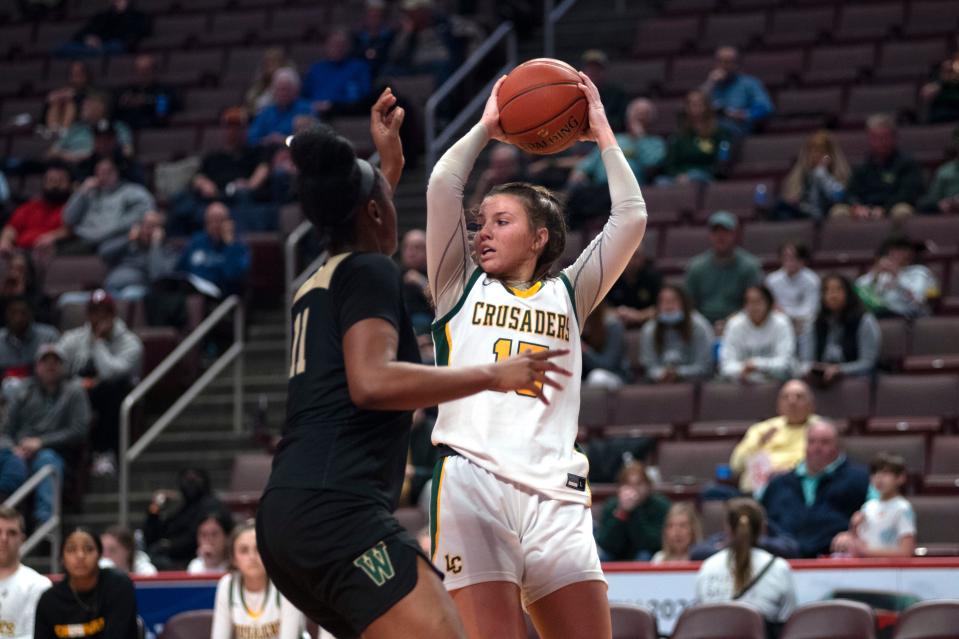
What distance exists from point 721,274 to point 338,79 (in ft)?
15.6

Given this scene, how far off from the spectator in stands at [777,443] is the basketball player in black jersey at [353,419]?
5923mm

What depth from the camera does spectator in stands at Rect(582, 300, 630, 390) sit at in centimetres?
1105

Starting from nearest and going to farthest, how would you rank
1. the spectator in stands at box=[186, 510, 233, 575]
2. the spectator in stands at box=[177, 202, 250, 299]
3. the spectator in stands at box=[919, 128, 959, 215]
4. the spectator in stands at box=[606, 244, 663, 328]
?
the spectator in stands at box=[186, 510, 233, 575] < the spectator in stands at box=[606, 244, 663, 328] < the spectator in stands at box=[919, 128, 959, 215] < the spectator in stands at box=[177, 202, 250, 299]

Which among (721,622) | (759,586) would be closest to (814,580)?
(759,586)

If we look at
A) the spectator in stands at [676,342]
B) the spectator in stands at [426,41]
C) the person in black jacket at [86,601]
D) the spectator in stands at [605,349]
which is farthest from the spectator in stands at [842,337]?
the spectator in stands at [426,41]

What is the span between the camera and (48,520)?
35.4ft

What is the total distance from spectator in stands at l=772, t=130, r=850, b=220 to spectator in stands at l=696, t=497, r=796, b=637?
14.2 ft

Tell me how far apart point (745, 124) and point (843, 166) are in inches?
55.6

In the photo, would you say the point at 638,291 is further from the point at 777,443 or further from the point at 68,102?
the point at 68,102

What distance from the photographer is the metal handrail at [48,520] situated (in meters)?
10.6

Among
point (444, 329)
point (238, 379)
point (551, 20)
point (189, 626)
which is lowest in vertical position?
point (189, 626)

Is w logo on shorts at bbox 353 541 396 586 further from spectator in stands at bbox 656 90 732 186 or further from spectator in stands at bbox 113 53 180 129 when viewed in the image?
spectator in stands at bbox 113 53 180 129

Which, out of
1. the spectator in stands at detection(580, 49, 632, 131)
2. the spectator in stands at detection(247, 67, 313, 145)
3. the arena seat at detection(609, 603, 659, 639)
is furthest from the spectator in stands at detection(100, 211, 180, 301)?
the arena seat at detection(609, 603, 659, 639)

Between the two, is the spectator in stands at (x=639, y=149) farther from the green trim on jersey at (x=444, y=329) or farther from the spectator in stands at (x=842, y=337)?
the green trim on jersey at (x=444, y=329)
